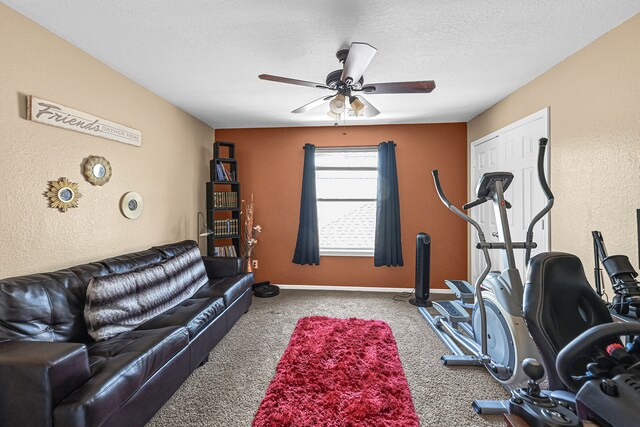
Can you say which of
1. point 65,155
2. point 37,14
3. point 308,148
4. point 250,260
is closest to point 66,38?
point 37,14

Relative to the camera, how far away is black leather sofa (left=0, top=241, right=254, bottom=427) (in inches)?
47.5

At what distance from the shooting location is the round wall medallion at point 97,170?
7.67ft

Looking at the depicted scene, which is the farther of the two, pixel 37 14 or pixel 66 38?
pixel 66 38

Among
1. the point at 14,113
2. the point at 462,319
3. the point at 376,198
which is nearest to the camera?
the point at 14,113

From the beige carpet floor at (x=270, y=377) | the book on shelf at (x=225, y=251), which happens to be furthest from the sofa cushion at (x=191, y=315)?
the book on shelf at (x=225, y=251)

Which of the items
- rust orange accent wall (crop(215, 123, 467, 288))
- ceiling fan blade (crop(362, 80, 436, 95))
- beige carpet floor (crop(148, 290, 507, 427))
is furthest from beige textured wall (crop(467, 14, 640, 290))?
rust orange accent wall (crop(215, 123, 467, 288))

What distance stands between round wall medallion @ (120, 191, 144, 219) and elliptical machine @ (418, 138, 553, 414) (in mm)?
2918

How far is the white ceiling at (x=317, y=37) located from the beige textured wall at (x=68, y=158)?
0.18 meters

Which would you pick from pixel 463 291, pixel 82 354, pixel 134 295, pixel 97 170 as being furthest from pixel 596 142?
pixel 97 170

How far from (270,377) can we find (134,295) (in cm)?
120

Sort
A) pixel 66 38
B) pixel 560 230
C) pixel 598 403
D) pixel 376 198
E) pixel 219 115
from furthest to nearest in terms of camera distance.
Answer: pixel 376 198
pixel 219 115
pixel 560 230
pixel 66 38
pixel 598 403

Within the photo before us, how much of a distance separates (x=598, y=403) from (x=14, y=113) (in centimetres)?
318

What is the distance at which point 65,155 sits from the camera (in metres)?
2.16

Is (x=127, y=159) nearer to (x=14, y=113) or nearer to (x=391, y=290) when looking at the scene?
(x=14, y=113)
